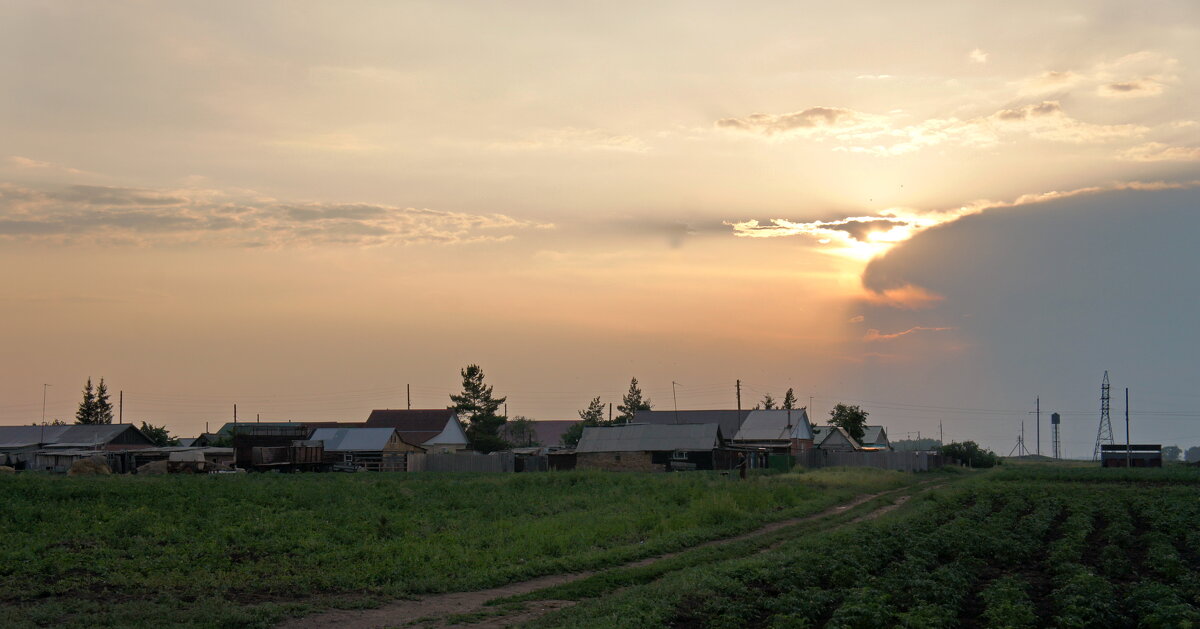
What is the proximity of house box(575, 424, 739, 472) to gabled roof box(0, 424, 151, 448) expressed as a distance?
153ft

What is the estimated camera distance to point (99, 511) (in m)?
33.5

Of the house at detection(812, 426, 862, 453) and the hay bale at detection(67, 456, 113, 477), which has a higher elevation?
the hay bale at detection(67, 456, 113, 477)

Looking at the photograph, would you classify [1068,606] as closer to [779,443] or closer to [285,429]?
[285,429]

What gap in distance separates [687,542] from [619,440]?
60455 mm

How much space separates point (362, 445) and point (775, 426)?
46799mm

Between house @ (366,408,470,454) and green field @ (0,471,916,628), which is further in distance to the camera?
house @ (366,408,470,454)

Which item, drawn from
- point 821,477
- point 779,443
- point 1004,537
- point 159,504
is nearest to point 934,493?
point 821,477

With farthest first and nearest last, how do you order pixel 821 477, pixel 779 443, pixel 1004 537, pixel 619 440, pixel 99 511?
pixel 779 443 < pixel 619 440 < pixel 821 477 < pixel 99 511 < pixel 1004 537

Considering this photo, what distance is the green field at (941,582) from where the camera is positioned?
1728 cm

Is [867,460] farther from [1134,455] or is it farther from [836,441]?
[1134,455]

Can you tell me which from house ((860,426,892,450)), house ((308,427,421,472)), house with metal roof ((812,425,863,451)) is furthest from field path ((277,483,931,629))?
house ((860,426,892,450))

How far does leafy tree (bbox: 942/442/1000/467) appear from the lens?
120m

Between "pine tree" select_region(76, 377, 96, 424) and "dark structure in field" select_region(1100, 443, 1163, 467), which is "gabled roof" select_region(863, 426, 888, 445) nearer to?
"dark structure in field" select_region(1100, 443, 1163, 467)

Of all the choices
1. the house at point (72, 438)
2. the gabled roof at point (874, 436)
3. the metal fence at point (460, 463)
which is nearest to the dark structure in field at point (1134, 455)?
the gabled roof at point (874, 436)
